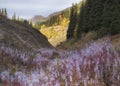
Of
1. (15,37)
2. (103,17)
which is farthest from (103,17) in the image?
(15,37)

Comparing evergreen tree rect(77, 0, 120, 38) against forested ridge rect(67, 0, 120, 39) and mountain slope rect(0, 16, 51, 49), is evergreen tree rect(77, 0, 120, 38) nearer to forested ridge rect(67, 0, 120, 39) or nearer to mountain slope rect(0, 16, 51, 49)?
forested ridge rect(67, 0, 120, 39)

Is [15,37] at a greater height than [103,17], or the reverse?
[15,37]

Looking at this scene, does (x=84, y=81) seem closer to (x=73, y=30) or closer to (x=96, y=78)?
(x=96, y=78)

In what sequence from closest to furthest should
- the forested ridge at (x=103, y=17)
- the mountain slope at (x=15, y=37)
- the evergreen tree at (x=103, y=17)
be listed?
the mountain slope at (x=15, y=37) < the forested ridge at (x=103, y=17) < the evergreen tree at (x=103, y=17)

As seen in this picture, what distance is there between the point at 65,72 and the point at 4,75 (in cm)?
192

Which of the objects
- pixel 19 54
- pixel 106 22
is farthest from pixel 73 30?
pixel 19 54

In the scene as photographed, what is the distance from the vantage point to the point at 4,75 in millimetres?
7543

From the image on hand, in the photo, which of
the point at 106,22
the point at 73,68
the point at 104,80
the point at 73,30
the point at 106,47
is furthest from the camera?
the point at 73,30

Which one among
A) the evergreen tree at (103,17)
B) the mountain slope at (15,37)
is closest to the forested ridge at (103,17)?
the evergreen tree at (103,17)

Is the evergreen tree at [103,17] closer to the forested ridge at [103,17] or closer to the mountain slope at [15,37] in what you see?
the forested ridge at [103,17]

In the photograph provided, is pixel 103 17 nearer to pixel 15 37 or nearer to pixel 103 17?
pixel 103 17

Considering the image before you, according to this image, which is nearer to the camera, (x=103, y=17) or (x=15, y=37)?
(x=15, y=37)

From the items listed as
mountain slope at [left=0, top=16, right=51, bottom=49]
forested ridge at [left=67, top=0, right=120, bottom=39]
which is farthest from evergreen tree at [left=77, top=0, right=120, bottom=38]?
mountain slope at [left=0, top=16, right=51, bottom=49]

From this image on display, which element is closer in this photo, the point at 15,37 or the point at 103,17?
the point at 15,37
